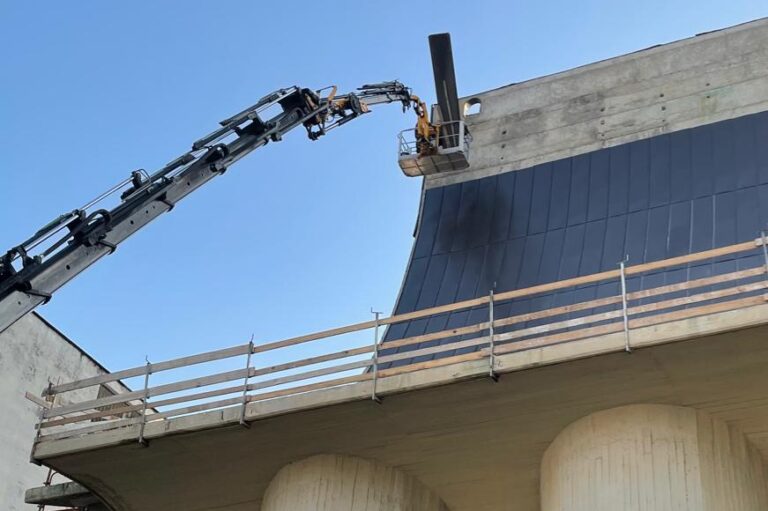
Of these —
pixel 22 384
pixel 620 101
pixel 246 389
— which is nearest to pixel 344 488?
pixel 246 389

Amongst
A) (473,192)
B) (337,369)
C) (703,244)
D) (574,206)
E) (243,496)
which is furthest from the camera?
(473,192)

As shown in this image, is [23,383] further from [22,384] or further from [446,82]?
[446,82]

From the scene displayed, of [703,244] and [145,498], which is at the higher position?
[703,244]

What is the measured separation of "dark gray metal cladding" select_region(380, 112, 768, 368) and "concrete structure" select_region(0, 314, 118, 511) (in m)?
13.5

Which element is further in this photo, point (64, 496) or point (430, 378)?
point (64, 496)

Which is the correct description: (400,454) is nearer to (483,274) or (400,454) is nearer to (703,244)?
(483,274)

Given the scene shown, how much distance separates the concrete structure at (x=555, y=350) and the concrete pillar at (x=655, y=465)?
0.03 metres

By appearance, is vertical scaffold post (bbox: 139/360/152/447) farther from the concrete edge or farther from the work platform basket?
the work platform basket

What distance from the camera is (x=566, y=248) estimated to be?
861 inches

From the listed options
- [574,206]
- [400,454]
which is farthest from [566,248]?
[400,454]

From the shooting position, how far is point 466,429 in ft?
61.6

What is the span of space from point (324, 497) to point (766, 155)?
34.0 ft

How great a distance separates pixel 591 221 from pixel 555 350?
5788mm

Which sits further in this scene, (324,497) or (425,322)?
(425,322)
